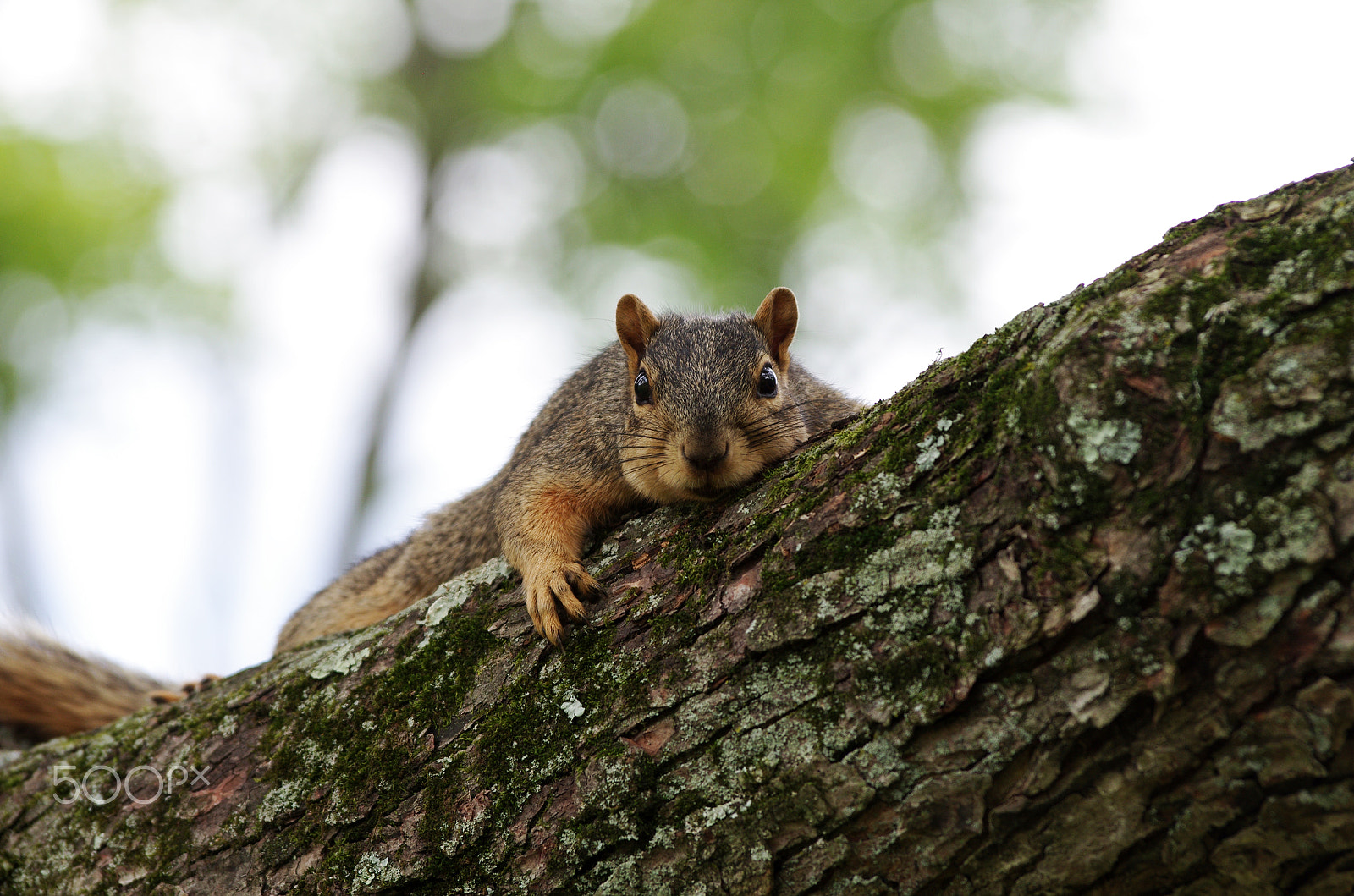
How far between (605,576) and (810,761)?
114 cm

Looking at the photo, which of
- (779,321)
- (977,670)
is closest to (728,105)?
(779,321)

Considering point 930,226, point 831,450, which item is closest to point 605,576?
point 831,450

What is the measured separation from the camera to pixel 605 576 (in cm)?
315

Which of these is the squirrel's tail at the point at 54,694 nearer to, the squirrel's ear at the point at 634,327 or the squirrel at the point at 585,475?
the squirrel at the point at 585,475

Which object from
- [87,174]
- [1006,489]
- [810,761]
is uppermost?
[87,174]

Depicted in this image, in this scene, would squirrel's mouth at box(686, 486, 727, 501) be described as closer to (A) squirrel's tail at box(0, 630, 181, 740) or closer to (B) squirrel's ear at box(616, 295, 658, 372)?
(B) squirrel's ear at box(616, 295, 658, 372)

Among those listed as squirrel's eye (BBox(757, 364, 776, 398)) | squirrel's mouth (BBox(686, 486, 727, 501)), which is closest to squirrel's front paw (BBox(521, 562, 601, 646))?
squirrel's mouth (BBox(686, 486, 727, 501))

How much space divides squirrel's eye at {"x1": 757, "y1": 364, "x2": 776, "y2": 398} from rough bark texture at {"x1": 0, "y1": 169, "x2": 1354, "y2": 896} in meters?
0.97

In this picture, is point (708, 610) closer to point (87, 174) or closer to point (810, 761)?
point (810, 761)

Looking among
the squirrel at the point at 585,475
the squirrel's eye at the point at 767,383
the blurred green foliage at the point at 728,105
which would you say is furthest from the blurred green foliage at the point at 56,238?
the squirrel's eye at the point at 767,383

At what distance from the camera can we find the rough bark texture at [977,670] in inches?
70.3

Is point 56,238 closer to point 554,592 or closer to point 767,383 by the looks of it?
point 767,383

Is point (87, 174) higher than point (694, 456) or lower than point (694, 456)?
higher

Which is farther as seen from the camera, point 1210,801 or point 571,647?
point 571,647
